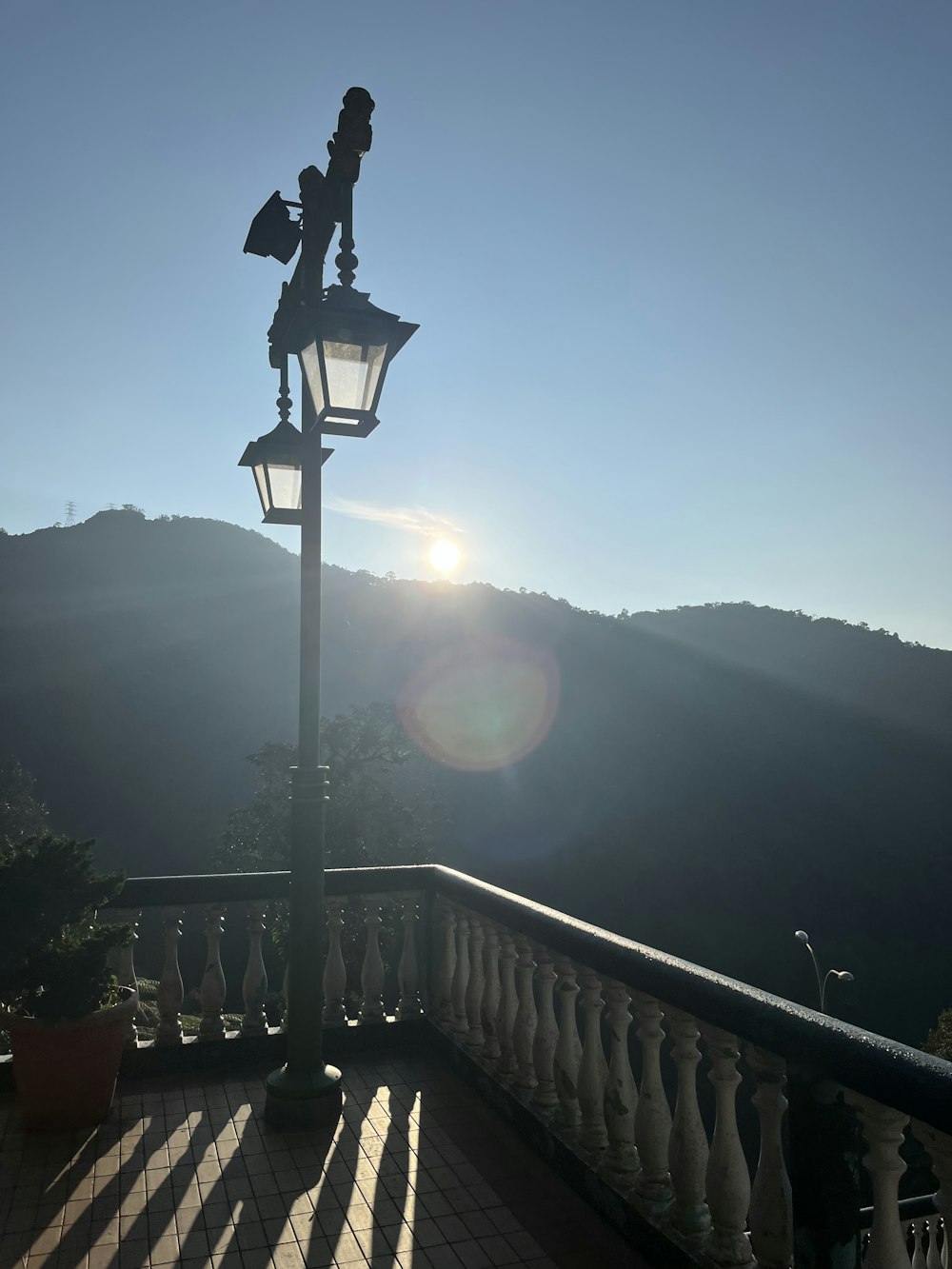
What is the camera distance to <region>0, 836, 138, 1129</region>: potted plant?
365 cm

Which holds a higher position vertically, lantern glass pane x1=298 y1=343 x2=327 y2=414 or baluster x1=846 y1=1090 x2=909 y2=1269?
lantern glass pane x1=298 y1=343 x2=327 y2=414

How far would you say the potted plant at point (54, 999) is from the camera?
3.65m

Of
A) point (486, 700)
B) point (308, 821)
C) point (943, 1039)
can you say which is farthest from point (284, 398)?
point (486, 700)

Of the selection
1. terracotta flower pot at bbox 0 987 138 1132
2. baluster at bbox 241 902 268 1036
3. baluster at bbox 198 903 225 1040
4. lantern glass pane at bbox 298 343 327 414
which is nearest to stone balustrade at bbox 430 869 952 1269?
baluster at bbox 241 902 268 1036

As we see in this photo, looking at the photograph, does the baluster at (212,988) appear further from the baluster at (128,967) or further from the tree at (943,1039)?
the tree at (943,1039)

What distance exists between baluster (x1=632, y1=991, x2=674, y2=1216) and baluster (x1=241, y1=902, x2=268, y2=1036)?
2351mm

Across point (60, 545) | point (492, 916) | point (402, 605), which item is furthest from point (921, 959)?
point (60, 545)

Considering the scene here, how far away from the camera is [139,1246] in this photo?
2.85m

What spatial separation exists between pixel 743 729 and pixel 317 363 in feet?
198

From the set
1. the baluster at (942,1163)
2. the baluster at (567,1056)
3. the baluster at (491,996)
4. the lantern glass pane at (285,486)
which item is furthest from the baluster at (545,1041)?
the lantern glass pane at (285,486)

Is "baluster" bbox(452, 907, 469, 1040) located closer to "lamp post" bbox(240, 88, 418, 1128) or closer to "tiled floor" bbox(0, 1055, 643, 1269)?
"tiled floor" bbox(0, 1055, 643, 1269)

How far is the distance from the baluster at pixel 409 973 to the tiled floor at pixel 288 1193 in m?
0.75

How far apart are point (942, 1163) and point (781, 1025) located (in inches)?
20.5

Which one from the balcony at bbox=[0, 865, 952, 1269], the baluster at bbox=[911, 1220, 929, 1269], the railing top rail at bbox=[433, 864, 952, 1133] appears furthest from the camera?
the baluster at bbox=[911, 1220, 929, 1269]
